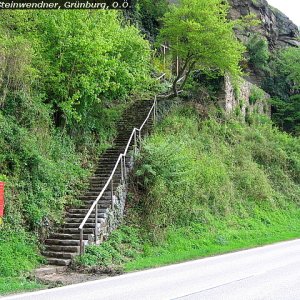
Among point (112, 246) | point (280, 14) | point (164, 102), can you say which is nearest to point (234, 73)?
point (164, 102)

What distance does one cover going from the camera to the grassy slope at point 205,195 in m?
13.8

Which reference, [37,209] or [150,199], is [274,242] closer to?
[150,199]

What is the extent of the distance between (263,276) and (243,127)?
18.1 metres

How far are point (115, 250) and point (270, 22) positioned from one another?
3911 cm

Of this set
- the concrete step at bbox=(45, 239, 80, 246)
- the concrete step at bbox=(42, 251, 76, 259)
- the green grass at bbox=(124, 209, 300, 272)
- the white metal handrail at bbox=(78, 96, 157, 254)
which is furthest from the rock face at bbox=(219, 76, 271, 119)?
the concrete step at bbox=(42, 251, 76, 259)

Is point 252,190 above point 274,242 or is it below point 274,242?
above

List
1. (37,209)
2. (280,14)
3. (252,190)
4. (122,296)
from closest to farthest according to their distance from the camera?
(122,296) → (37,209) → (252,190) → (280,14)

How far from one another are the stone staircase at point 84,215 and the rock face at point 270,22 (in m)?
26.8

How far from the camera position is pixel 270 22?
4509cm

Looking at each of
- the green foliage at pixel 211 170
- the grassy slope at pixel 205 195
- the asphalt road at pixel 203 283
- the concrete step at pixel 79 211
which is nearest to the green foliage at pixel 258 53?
the green foliage at pixel 211 170

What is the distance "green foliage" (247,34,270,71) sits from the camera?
38750 mm

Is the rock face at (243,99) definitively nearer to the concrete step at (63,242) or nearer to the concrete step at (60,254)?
the concrete step at (63,242)

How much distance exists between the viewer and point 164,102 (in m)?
A: 23.1

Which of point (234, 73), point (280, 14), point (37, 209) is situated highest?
point (280, 14)
